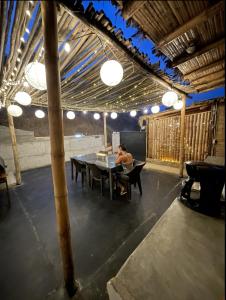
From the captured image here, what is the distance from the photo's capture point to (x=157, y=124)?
22.5ft

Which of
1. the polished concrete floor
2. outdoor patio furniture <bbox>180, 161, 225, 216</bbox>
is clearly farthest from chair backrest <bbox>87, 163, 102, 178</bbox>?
outdoor patio furniture <bbox>180, 161, 225, 216</bbox>

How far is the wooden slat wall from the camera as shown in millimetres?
5383

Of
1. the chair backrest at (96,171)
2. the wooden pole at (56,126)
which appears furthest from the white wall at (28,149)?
the wooden pole at (56,126)

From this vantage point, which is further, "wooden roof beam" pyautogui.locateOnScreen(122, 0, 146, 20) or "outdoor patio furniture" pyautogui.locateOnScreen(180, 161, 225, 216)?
"wooden roof beam" pyautogui.locateOnScreen(122, 0, 146, 20)

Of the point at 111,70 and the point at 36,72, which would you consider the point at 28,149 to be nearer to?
the point at 36,72

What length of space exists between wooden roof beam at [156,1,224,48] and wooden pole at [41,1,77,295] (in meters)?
1.17

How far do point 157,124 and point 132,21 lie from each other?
587 centimetres

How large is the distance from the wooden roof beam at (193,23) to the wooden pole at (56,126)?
3.85 feet

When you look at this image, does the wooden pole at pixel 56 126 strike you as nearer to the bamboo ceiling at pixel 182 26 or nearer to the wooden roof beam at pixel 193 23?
the bamboo ceiling at pixel 182 26

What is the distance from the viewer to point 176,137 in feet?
20.3

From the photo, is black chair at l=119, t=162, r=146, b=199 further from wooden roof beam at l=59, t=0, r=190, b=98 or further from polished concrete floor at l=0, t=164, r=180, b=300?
wooden roof beam at l=59, t=0, r=190, b=98

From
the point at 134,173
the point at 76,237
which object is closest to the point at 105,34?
the point at 134,173

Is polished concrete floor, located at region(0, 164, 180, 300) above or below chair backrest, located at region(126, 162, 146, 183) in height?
below

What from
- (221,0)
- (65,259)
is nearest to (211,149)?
(221,0)
